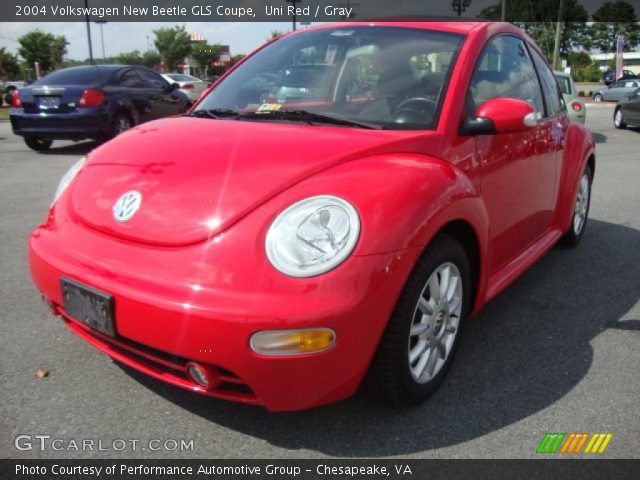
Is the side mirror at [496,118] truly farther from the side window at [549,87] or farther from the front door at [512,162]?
the side window at [549,87]

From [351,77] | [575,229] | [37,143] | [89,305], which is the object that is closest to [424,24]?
[351,77]

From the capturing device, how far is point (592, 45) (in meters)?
85.2

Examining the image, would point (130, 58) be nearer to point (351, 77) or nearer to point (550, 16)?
point (550, 16)

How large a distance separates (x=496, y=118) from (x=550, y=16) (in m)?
88.4

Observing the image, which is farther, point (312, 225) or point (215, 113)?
point (215, 113)

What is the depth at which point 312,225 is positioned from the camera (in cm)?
192

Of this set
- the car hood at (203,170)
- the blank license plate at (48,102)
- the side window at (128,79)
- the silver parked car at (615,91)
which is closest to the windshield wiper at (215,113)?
the car hood at (203,170)

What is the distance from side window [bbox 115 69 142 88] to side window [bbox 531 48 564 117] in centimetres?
757

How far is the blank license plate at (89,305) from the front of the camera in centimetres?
195

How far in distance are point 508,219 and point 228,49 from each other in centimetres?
10961

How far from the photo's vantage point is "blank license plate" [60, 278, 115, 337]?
6.41ft

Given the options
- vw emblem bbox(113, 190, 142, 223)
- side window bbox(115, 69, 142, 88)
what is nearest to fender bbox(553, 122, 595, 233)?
vw emblem bbox(113, 190, 142, 223)

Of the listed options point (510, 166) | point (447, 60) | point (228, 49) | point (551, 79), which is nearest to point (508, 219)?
point (510, 166)
